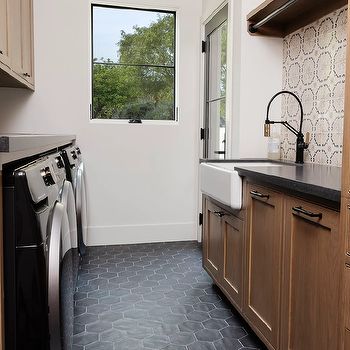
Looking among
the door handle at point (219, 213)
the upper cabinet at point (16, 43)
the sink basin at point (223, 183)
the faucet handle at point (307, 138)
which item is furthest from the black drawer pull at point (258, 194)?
the upper cabinet at point (16, 43)

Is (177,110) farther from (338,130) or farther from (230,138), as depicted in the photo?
(338,130)

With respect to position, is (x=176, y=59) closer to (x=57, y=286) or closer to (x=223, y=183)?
(x=223, y=183)

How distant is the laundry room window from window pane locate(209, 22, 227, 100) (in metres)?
0.46

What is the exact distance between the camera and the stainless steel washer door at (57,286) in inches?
40.2

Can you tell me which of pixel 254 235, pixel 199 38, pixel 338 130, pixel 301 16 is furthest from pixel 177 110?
pixel 254 235

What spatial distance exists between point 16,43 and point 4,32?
0.36 meters

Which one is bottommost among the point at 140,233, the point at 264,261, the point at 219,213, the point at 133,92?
the point at 140,233

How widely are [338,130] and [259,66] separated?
85 cm

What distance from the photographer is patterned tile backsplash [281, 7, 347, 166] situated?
2047mm

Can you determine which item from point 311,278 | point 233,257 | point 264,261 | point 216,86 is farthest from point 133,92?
point 311,278

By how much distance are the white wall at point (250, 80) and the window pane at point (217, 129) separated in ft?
1.25

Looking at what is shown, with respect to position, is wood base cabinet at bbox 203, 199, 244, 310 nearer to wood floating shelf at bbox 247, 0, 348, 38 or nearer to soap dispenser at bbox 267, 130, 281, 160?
soap dispenser at bbox 267, 130, 281, 160

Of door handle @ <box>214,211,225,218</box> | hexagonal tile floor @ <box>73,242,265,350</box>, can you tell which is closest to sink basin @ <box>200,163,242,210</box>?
door handle @ <box>214,211,225,218</box>

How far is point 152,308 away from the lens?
2266mm
